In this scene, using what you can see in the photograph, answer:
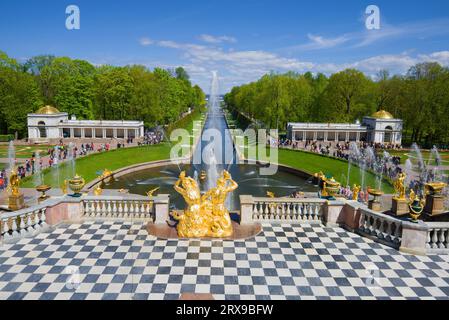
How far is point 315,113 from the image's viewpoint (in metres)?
83.6

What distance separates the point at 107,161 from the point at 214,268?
42.3 metres

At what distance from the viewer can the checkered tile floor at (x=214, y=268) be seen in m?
11.7

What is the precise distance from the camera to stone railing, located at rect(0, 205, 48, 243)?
15133mm

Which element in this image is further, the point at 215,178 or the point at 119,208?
the point at 215,178

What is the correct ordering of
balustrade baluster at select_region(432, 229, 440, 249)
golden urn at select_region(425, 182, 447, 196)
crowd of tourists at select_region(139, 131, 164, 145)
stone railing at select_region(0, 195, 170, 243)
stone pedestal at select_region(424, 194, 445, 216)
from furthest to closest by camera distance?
crowd of tourists at select_region(139, 131, 164, 145) → stone pedestal at select_region(424, 194, 445, 216) → golden urn at select_region(425, 182, 447, 196) → stone railing at select_region(0, 195, 170, 243) → balustrade baluster at select_region(432, 229, 440, 249)

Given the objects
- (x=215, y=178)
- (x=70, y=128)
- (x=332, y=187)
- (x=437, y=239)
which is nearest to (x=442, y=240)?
(x=437, y=239)

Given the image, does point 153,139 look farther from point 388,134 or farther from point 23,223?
point 23,223

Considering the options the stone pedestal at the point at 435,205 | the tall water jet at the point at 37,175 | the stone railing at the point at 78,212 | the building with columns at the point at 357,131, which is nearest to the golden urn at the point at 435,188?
the stone pedestal at the point at 435,205

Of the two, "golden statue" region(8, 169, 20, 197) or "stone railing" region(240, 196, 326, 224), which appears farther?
"stone railing" region(240, 196, 326, 224)

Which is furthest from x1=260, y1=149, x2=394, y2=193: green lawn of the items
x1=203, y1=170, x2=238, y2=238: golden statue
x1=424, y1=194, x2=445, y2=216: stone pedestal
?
x1=203, y1=170, x2=238, y2=238: golden statue

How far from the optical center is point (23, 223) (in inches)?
619

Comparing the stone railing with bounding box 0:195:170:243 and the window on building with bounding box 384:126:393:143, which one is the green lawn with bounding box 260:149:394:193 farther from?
the stone railing with bounding box 0:195:170:243

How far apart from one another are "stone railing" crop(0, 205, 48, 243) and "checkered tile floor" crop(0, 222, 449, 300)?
476 mm

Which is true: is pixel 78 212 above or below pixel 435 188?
below
